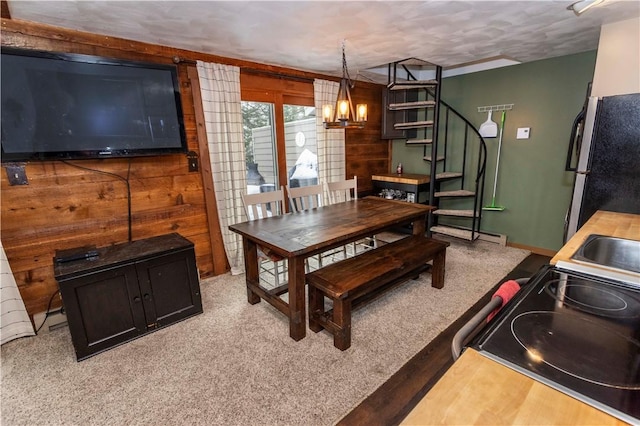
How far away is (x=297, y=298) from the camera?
2.15 m

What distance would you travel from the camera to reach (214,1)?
73.9 inches

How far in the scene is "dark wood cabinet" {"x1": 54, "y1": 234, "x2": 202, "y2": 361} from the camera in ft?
6.55

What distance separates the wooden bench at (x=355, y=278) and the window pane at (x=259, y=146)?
5.58 feet

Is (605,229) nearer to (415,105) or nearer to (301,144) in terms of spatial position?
(415,105)

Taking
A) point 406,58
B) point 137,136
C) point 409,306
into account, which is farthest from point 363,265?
point 406,58

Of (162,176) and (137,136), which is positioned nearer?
(137,136)

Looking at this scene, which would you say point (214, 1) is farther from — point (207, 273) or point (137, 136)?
point (207, 273)

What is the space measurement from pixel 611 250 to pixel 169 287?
2863 millimetres

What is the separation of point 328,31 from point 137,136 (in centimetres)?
183

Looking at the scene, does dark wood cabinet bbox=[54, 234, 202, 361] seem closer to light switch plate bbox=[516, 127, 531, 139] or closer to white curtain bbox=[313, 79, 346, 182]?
white curtain bbox=[313, 79, 346, 182]

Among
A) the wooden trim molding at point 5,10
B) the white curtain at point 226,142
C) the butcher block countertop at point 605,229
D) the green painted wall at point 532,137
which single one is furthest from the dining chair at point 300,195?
the green painted wall at point 532,137

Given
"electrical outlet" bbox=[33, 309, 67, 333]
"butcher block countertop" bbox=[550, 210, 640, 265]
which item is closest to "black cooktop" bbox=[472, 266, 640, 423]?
"butcher block countertop" bbox=[550, 210, 640, 265]

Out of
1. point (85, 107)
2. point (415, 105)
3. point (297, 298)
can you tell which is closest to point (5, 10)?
point (85, 107)

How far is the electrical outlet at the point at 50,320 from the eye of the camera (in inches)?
93.3
